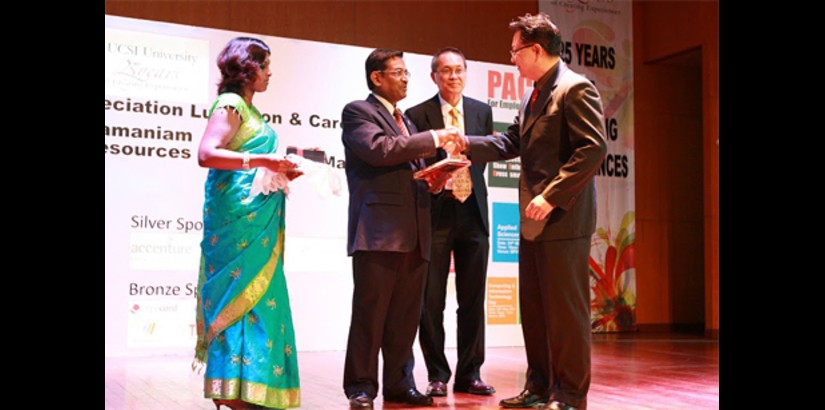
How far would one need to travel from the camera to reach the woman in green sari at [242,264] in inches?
116

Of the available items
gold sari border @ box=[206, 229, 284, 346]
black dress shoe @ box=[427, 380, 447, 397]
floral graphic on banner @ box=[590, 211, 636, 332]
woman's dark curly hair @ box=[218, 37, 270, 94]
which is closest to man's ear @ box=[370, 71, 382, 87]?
woman's dark curly hair @ box=[218, 37, 270, 94]

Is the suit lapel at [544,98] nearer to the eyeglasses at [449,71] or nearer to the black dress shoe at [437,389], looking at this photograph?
the eyeglasses at [449,71]

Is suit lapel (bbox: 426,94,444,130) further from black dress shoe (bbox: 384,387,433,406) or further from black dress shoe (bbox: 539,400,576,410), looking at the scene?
black dress shoe (bbox: 539,400,576,410)

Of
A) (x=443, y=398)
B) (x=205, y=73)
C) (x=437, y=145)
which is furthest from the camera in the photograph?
(x=205, y=73)

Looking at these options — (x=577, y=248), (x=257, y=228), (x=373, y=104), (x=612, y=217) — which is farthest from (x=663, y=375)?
(x=612, y=217)

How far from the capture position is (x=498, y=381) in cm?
439

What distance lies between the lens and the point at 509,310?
673 cm

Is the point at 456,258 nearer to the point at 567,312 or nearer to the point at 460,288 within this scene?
the point at 460,288

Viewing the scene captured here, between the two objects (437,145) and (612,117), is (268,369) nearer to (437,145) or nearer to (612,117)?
(437,145)

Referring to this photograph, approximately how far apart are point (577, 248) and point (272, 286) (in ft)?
3.52

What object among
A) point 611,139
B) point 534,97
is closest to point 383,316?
point 534,97

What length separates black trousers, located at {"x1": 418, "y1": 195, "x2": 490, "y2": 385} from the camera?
154 inches

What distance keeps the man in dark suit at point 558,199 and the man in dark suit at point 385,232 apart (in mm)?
400

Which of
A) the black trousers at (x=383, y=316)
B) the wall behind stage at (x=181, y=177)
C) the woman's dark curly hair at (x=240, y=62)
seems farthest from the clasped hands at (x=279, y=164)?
the wall behind stage at (x=181, y=177)
